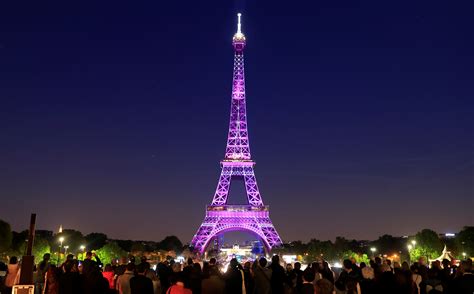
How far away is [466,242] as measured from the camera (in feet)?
226

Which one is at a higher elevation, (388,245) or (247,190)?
(247,190)

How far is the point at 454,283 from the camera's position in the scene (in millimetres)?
11328

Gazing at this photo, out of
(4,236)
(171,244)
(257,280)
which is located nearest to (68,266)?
(257,280)

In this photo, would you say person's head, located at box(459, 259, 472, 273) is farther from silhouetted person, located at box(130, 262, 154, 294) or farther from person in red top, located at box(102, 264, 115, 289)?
person in red top, located at box(102, 264, 115, 289)

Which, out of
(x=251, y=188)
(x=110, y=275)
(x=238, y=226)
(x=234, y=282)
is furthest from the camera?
(x=251, y=188)

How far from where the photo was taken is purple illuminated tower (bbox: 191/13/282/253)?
285 feet

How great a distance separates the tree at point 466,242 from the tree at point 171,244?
9197 centimetres

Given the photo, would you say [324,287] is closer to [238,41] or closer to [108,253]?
[108,253]

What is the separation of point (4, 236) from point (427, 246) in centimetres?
5855

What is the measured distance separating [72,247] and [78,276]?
8264 centimetres

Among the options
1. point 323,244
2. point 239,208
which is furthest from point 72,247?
point 323,244

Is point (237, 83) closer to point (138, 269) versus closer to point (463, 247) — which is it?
point (463, 247)

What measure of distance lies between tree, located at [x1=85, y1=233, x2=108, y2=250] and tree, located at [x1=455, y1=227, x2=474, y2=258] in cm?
7314

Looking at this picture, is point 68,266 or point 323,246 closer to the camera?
point 68,266
